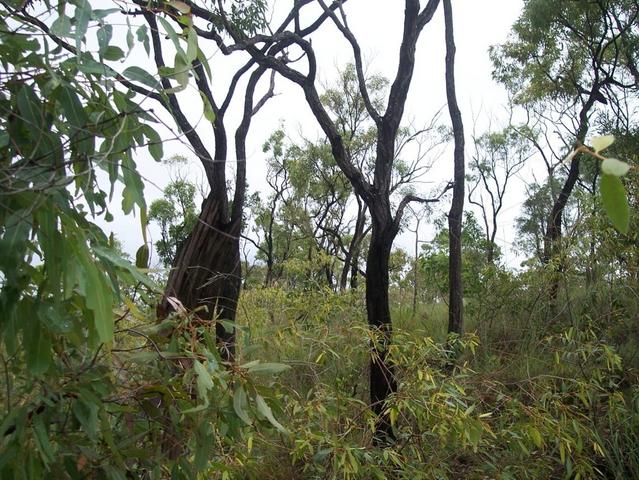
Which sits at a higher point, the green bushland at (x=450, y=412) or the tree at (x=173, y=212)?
the tree at (x=173, y=212)

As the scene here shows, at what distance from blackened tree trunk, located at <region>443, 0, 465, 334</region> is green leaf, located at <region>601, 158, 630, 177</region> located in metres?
4.78

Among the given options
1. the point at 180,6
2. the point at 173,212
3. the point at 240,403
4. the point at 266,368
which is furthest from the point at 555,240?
the point at 173,212

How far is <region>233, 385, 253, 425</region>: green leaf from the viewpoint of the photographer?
1.31 m

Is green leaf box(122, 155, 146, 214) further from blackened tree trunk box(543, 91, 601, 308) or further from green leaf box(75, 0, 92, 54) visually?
blackened tree trunk box(543, 91, 601, 308)

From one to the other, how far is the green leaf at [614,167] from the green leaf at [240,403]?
97cm

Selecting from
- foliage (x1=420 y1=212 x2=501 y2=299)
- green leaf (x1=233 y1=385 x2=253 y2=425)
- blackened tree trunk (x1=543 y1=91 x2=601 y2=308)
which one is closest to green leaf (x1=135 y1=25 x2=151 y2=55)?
green leaf (x1=233 y1=385 x2=253 y2=425)

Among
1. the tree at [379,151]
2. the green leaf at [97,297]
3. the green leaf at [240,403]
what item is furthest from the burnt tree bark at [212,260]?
the green leaf at [97,297]

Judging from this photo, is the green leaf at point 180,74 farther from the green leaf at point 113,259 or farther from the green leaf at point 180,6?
the green leaf at point 113,259

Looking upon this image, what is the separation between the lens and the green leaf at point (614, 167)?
50 centimetres

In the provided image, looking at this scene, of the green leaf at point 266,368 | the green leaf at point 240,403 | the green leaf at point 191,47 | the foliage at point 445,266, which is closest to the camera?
the green leaf at point 191,47

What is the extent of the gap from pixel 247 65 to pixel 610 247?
154 inches

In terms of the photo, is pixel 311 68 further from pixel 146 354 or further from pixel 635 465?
pixel 146 354

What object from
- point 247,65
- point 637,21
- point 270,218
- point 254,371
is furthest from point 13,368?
point 270,218

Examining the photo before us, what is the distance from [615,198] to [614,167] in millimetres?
38
